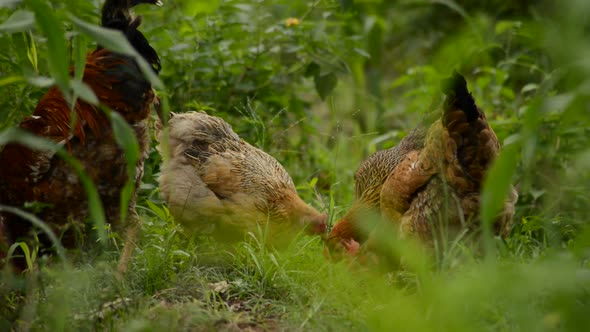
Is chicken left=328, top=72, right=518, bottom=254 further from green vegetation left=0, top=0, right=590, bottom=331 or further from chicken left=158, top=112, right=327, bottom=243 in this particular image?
chicken left=158, top=112, right=327, bottom=243

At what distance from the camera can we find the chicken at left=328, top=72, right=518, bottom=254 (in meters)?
3.76

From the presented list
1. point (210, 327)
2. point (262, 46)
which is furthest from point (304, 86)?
point (210, 327)

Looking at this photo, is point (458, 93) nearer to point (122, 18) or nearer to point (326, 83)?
point (326, 83)

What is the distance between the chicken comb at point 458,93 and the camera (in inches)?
146

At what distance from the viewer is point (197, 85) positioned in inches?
202

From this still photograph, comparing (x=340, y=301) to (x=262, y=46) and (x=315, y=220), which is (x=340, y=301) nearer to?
(x=315, y=220)

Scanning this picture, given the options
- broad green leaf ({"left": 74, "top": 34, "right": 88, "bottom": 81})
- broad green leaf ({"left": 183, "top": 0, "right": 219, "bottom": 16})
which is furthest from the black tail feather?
broad green leaf ({"left": 74, "top": 34, "right": 88, "bottom": 81})

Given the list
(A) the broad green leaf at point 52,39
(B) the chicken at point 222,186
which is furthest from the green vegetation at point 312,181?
(B) the chicken at point 222,186

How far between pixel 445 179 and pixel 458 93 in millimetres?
507

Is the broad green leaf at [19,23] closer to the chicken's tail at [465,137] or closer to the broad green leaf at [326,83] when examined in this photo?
the chicken's tail at [465,137]

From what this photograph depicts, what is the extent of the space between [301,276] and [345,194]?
227cm

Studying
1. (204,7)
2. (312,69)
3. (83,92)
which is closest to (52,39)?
(83,92)

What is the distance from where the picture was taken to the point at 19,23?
2.26 metres

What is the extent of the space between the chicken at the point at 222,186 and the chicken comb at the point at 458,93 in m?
1.23
